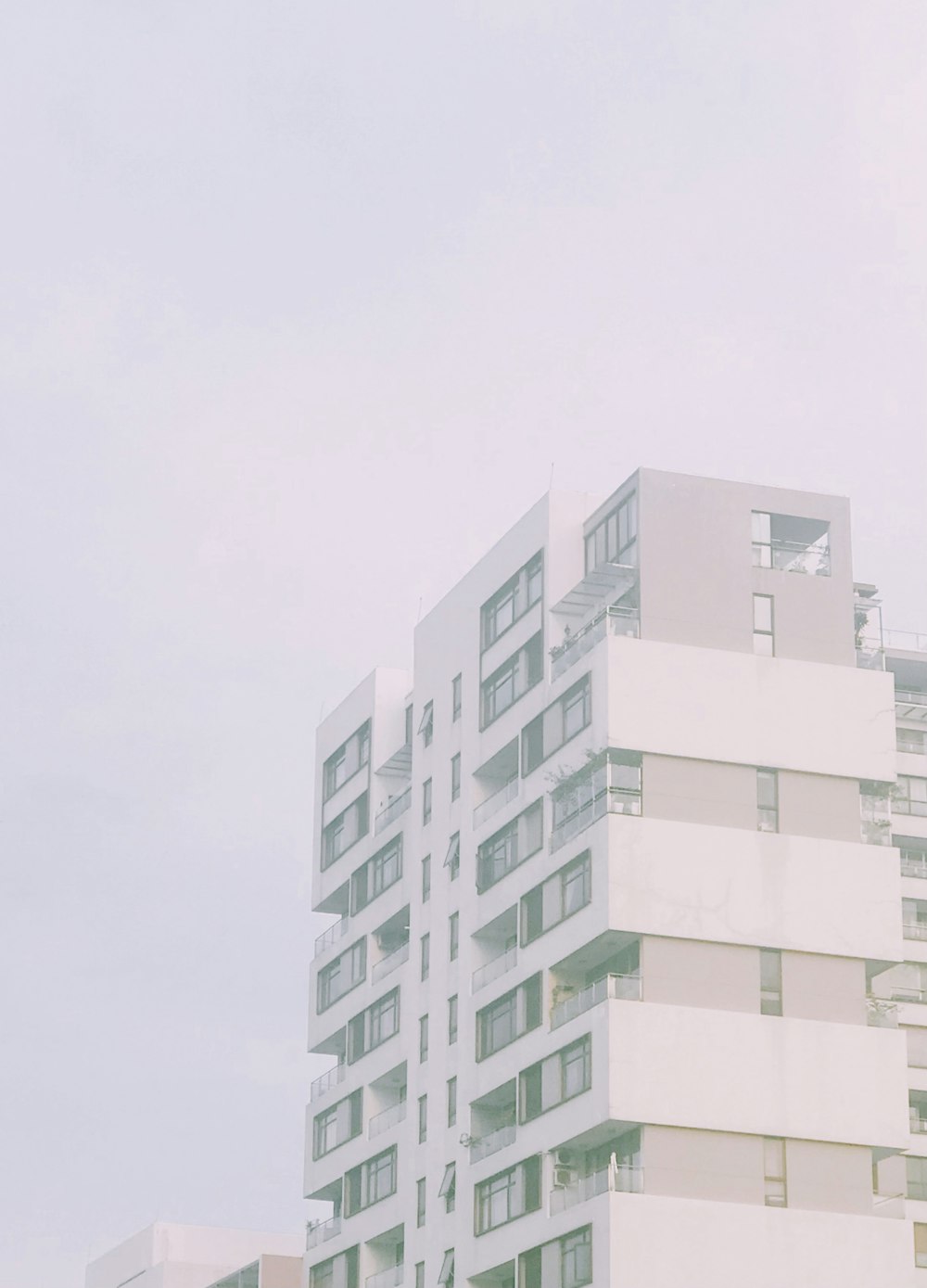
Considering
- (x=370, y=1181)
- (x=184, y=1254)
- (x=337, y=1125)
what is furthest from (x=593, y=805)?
(x=184, y=1254)

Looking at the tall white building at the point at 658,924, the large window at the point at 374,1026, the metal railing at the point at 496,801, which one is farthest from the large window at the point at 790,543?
the large window at the point at 374,1026

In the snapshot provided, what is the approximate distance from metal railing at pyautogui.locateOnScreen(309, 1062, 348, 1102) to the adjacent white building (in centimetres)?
2763

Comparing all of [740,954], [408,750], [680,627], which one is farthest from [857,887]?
[408,750]

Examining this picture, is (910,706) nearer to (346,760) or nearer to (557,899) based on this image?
(346,760)

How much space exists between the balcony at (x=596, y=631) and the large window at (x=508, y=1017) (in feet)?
36.0

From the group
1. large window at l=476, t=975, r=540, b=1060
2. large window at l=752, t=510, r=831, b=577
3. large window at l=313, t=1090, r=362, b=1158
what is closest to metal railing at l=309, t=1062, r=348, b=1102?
large window at l=313, t=1090, r=362, b=1158

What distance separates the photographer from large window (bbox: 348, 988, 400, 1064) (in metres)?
96.1

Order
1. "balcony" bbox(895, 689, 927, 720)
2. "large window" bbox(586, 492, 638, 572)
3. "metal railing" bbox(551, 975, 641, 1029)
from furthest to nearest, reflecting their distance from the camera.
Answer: "balcony" bbox(895, 689, 927, 720)
"large window" bbox(586, 492, 638, 572)
"metal railing" bbox(551, 975, 641, 1029)

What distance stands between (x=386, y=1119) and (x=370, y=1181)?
2.75 metres

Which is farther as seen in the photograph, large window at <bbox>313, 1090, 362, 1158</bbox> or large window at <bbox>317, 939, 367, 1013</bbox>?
large window at <bbox>317, 939, 367, 1013</bbox>

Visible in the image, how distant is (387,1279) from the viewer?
303 feet

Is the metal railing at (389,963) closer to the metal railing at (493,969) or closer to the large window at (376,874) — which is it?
the large window at (376,874)

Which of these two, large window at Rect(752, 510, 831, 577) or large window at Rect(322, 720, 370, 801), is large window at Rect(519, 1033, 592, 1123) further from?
large window at Rect(322, 720, 370, 801)

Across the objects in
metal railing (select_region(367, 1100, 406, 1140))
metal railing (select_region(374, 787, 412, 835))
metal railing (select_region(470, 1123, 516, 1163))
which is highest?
metal railing (select_region(374, 787, 412, 835))
